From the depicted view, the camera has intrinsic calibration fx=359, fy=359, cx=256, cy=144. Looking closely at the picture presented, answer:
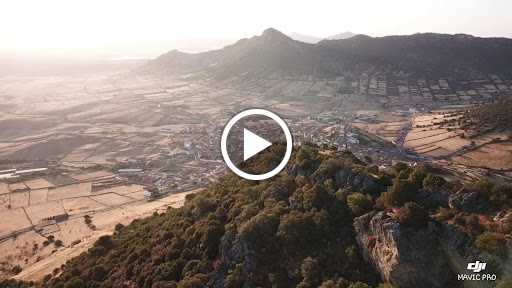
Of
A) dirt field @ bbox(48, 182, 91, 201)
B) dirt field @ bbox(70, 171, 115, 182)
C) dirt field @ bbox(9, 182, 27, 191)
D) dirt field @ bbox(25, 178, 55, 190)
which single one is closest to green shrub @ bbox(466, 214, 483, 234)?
dirt field @ bbox(48, 182, 91, 201)

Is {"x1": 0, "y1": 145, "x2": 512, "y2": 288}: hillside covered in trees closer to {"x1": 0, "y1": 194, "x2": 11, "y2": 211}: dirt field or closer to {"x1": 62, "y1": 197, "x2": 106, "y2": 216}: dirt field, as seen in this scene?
{"x1": 62, "y1": 197, "x2": 106, "y2": 216}: dirt field

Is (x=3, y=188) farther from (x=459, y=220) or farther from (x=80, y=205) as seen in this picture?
(x=459, y=220)

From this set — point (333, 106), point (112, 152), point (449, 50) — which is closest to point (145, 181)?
point (112, 152)

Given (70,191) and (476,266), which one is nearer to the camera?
(476,266)

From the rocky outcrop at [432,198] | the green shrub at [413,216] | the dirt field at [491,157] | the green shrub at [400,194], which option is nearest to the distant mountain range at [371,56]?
the dirt field at [491,157]

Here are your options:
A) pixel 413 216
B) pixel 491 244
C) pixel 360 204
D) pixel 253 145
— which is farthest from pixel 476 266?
pixel 253 145

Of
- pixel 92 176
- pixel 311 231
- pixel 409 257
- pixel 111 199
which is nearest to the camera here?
pixel 409 257
